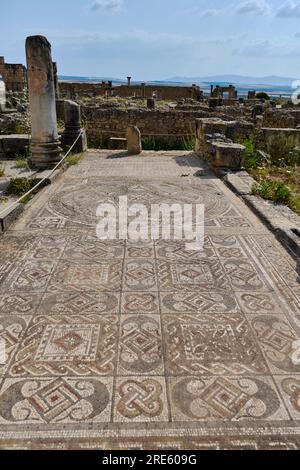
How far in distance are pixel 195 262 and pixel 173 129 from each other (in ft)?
38.2

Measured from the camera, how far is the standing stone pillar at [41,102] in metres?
6.65

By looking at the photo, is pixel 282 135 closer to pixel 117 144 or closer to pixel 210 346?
pixel 117 144

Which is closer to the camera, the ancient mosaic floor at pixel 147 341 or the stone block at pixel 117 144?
the ancient mosaic floor at pixel 147 341

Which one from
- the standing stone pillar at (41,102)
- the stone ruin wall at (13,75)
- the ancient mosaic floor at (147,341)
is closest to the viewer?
the ancient mosaic floor at (147,341)

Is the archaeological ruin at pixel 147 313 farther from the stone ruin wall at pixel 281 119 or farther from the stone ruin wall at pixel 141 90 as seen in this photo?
the stone ruin wall at pixel 141 90

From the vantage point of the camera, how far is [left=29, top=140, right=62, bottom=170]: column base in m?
7.26

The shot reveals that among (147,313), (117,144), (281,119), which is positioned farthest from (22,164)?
(281,119)

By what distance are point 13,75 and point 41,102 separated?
25948 millimetres

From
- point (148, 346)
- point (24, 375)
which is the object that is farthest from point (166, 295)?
point (24, 375)

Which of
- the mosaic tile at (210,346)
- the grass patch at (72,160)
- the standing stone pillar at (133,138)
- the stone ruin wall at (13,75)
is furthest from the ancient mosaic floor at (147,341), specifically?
the stone ruin wall at (13,75)

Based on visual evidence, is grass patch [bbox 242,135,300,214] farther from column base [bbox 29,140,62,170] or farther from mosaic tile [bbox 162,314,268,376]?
column base [bbox 29,140,62,170]

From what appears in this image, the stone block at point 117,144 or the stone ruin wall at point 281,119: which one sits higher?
the stone ruin wall at point 281,119

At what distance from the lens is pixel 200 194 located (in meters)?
5.98

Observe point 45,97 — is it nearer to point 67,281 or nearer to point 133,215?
point 133,215
